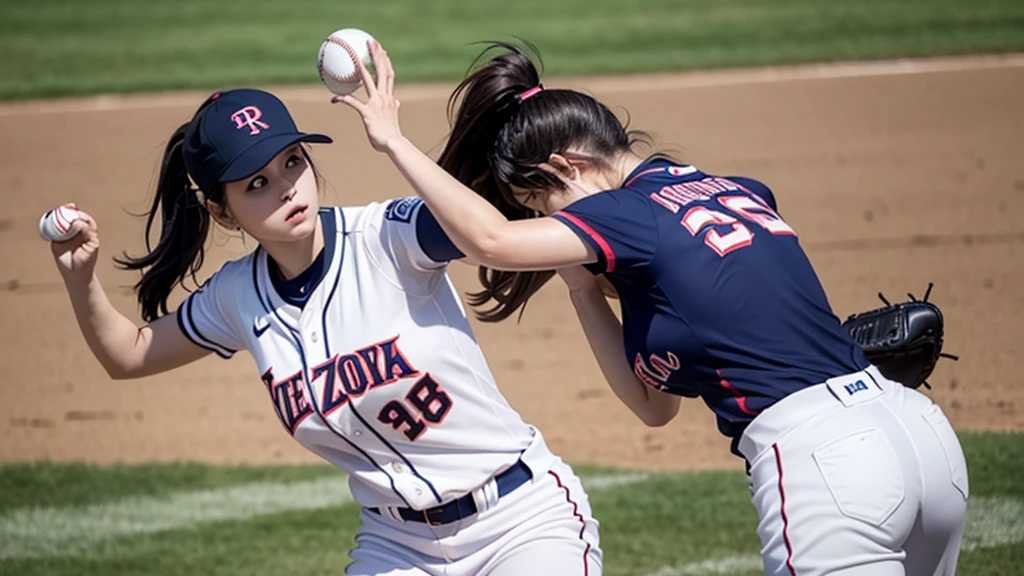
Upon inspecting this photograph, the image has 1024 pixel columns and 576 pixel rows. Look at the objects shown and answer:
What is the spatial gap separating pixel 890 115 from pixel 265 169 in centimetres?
902

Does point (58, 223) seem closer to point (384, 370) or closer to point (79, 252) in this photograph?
point (79, 252)

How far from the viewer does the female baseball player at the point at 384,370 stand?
299 cm

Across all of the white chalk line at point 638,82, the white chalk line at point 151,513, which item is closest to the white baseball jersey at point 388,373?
the white chalk line at point 151,513

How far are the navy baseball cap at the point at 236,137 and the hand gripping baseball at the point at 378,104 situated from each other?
160mm

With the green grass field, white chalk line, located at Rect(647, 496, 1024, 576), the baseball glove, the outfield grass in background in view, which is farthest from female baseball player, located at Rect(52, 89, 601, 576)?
the outfield grass in background

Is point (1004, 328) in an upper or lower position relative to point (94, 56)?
upper

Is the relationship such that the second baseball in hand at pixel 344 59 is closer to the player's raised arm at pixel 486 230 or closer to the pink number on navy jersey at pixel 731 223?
the player's raised arm at pixel 486 230

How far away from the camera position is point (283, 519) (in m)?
5.46

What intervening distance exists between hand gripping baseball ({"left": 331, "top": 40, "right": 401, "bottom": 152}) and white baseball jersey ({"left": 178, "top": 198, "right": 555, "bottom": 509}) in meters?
0.29

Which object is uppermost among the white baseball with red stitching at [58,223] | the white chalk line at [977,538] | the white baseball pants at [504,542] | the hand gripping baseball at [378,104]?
the hand gripping baseball at [378,104]

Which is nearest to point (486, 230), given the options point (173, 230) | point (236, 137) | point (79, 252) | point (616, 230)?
point (616, 230)

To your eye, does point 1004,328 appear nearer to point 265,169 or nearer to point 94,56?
point 265,169

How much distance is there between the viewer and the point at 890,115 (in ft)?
36.2

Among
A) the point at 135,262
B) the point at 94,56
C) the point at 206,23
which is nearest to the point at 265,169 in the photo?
the point at 135,262
